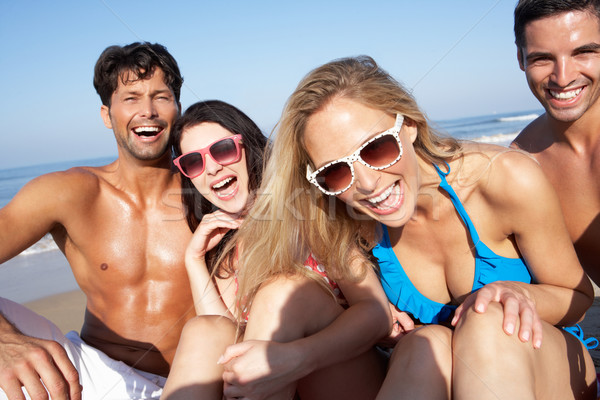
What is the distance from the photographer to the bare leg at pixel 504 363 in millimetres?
1697

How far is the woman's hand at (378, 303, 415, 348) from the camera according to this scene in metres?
2.79

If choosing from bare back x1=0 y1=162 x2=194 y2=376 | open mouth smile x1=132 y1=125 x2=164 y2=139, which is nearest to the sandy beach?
bare back x1=0 y1=162 x2=194 y2=376

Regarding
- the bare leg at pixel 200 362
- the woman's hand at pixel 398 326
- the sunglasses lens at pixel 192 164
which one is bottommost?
the woman's hand at pixel 398 326

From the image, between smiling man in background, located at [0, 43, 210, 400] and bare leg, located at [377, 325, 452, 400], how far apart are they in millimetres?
1930

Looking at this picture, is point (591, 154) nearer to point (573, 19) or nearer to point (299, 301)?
point (573, 19)

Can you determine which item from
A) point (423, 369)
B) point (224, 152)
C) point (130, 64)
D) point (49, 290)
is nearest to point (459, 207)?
point (423, 369)

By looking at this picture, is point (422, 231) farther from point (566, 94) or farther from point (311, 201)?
point (566, 94)

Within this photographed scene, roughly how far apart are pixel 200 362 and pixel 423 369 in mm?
1081

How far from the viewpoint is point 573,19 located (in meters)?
2.84

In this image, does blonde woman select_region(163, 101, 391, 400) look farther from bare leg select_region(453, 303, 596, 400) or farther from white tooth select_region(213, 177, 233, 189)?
bare leg select_region(453, 303, 596, 400)

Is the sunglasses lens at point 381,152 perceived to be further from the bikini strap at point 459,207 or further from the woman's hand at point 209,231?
the woman's hand at point 209,231

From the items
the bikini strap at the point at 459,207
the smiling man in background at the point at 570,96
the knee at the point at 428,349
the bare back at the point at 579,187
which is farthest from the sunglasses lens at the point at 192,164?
the smiling man in background at the point at 570,96

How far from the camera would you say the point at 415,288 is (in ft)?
9.12

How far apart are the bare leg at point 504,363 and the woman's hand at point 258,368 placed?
2.42 ft
